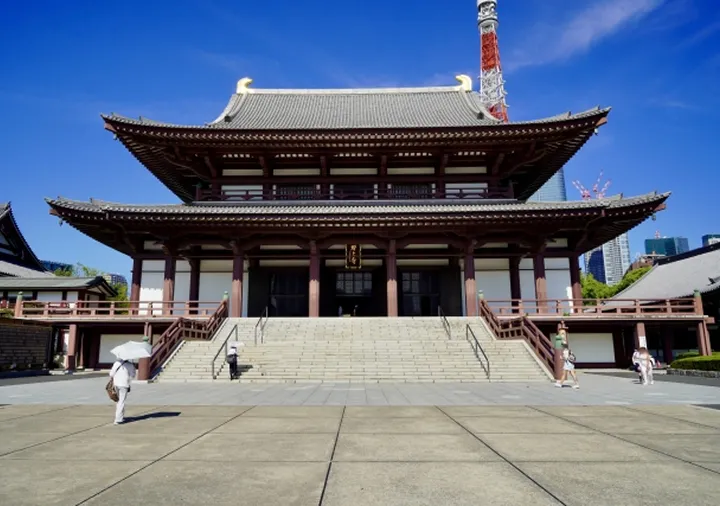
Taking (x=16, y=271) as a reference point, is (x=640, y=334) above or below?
below

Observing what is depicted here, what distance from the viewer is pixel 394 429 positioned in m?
6.97

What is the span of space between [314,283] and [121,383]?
13.8m

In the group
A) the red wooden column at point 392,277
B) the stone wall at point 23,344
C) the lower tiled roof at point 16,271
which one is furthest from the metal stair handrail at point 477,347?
the lower tiled roof at point 16,271

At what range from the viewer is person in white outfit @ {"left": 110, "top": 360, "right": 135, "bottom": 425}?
295 inches

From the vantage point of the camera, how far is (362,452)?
5543 millimetres

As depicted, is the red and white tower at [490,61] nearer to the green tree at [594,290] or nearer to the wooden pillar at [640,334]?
the green tree at [594,290]

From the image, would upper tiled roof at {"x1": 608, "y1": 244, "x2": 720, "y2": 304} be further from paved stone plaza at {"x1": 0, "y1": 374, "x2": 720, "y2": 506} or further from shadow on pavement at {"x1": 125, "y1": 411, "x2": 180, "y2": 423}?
shadow on pavement at {"x1": 125, "y1": 411, "x2": 180, "y2": 423}

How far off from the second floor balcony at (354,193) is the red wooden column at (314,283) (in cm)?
A: 380

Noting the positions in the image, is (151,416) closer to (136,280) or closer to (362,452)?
(362,452)

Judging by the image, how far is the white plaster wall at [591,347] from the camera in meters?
20.8

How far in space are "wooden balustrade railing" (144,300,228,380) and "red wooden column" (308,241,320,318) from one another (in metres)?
4.19

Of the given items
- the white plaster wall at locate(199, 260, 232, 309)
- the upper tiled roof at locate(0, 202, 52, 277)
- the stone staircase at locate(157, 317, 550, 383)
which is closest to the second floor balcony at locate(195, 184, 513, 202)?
the white plaster wall at locate(199, 260, 232, 309)

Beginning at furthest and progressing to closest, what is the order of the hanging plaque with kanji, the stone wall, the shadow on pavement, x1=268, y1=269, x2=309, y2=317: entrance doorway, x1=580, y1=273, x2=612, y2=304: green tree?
x1=580, y1=273, x2=612, y2=304: green tree → x1=268, y1=269, x2=309, y2=317: entrance doorway → the hanging plaque with kanji → the stone wall → the shadow on pavement

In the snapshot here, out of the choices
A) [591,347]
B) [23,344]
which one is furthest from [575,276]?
[23,344]
